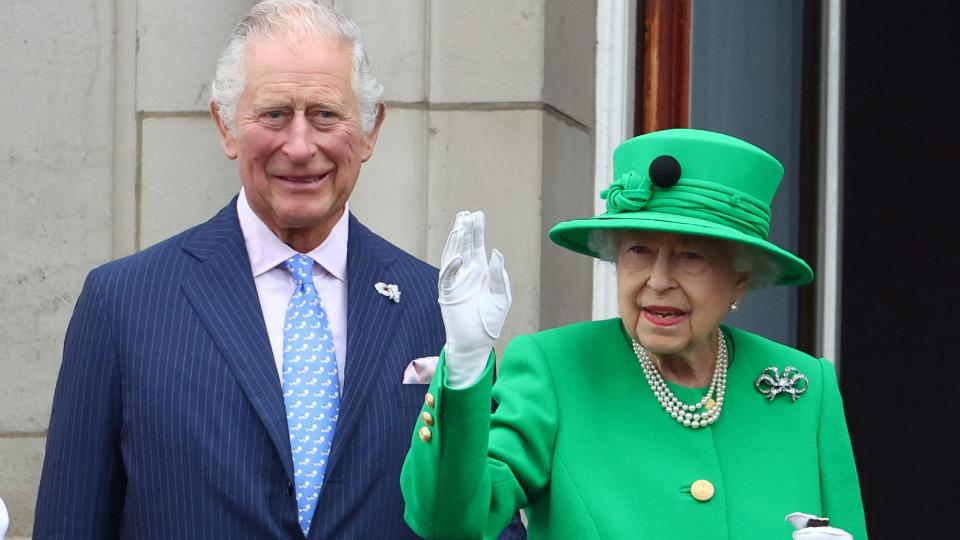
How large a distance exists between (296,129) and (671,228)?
2.16 ft

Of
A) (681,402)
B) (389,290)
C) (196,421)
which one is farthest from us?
(389,290)

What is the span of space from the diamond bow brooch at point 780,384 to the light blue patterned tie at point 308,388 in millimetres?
738

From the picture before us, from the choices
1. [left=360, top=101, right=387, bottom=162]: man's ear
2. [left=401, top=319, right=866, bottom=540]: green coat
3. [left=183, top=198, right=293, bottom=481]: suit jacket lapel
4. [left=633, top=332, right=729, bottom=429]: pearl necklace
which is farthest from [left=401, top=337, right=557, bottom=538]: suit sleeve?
[left=360, top=101, right=387, bottom=162]: man's ear

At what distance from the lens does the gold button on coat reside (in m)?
2.86

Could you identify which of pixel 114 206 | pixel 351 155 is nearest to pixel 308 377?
pixel 351 155

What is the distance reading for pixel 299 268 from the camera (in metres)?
3.03

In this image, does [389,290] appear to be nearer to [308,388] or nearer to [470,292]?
[308,388]

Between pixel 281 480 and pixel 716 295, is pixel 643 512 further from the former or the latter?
pixel 281 480

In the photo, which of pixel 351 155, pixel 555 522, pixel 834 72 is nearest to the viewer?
pixel 555 522

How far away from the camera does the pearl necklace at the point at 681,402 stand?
294cm

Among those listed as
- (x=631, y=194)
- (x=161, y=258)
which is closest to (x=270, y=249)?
(x=161, y=258)

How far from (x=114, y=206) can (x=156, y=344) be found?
1998mm

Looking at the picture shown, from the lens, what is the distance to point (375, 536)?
2904mm

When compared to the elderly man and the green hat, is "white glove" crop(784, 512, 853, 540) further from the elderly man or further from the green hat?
the elderly man
